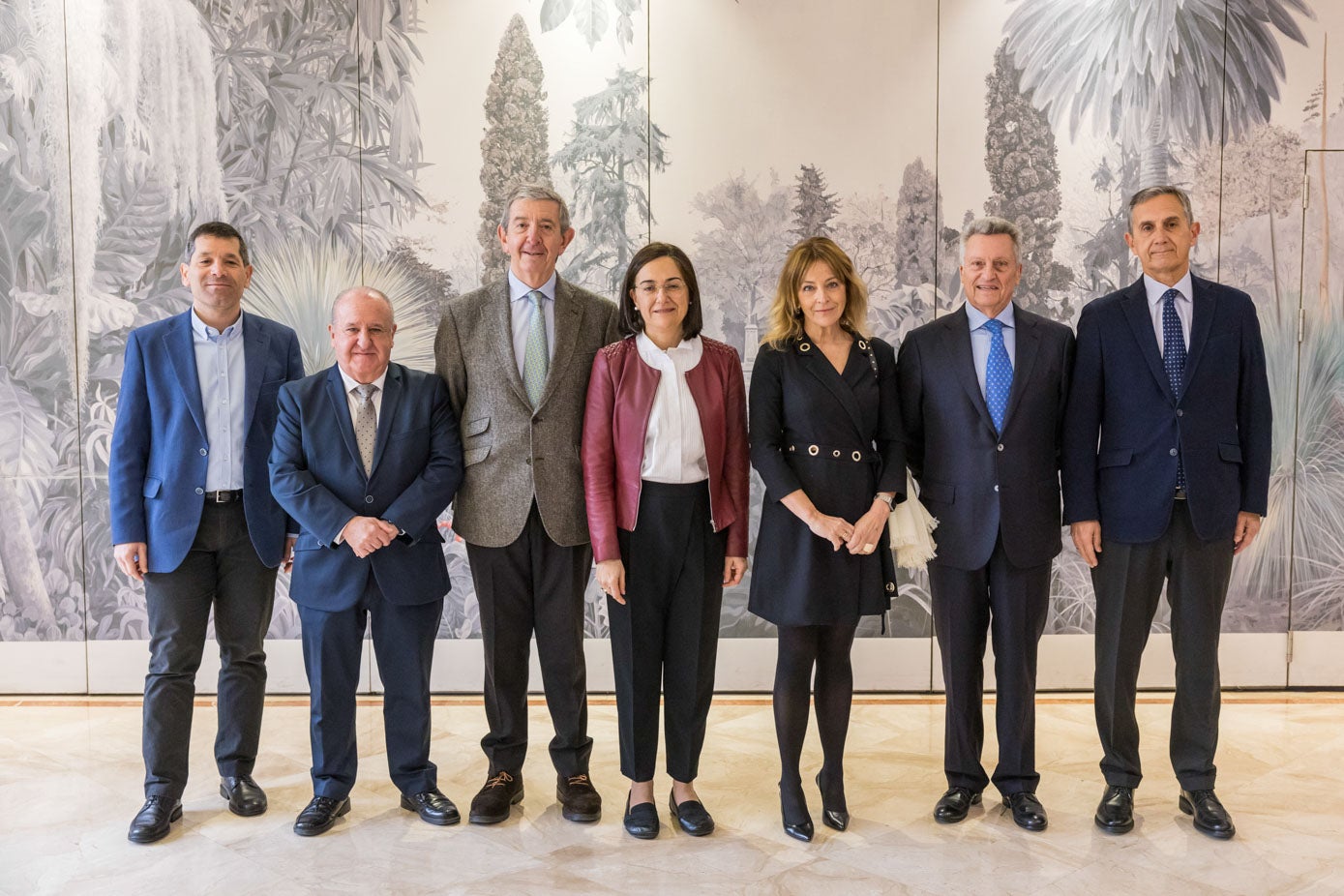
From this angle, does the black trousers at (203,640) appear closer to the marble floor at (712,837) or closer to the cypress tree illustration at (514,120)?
the marble floor at (712,837)

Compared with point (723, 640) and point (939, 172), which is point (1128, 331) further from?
point (723, 640)

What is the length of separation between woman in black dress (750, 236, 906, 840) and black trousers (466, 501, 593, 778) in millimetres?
618

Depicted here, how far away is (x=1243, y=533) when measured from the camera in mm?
3176

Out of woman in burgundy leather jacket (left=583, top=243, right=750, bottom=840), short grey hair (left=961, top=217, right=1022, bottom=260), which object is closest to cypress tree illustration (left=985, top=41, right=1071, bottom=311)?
short grey hair (left=961, top=217, right=1022, bottom=260)

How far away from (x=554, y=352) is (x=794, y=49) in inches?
88.2

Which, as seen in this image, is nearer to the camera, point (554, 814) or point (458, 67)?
point (554, 814)

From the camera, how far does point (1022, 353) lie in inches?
122

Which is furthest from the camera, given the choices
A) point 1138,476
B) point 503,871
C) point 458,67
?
point 458,67

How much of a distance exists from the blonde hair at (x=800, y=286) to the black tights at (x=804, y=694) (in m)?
0.91

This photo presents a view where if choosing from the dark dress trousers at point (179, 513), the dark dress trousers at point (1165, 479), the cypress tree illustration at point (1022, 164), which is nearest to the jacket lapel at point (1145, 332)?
the dark dress trousers at point (1165, 479)

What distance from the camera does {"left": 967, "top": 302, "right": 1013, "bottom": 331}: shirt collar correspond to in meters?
3.14

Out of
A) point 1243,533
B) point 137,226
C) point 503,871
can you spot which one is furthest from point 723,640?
point 137,226

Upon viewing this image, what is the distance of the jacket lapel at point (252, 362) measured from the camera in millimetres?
3230

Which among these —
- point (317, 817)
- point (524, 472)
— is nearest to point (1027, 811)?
point (524, 472)
